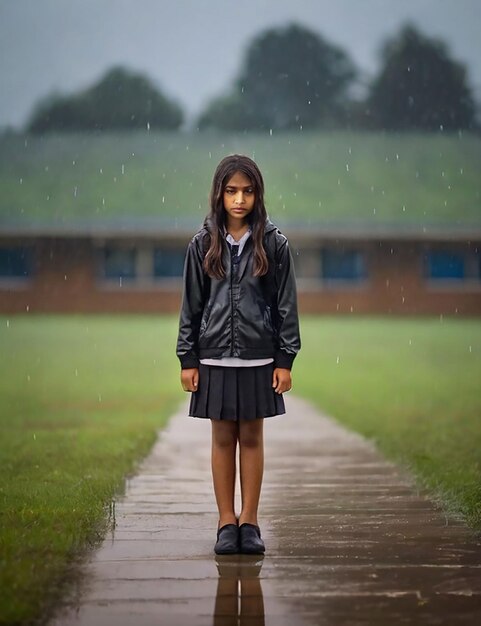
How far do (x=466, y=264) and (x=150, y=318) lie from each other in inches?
364

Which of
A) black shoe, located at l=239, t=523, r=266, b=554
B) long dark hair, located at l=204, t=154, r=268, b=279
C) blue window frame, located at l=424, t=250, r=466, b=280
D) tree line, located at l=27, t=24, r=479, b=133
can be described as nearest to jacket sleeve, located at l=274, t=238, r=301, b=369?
long dark hair, located at l=204, t=154, r=268, b=279

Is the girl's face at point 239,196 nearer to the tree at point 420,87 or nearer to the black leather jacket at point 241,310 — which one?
the black leather jacket at point 241,310

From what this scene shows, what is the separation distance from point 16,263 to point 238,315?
29835mm

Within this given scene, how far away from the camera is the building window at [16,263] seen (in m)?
33.6

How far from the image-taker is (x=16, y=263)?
3388 centimetres

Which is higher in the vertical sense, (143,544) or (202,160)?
(202,160)

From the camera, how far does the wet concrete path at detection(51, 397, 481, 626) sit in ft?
13.1

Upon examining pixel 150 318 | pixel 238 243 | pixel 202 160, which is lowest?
pixel 150 318

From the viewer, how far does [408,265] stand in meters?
33.7

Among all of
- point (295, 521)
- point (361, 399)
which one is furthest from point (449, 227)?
point (295, 521)

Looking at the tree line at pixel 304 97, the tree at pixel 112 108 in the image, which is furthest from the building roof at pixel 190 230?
the tree at pixel 112 108

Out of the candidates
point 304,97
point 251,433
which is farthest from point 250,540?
point 304,97

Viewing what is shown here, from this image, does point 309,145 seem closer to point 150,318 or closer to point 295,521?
point 150,318

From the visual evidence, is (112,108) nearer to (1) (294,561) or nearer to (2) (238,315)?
(2) (238,315)
